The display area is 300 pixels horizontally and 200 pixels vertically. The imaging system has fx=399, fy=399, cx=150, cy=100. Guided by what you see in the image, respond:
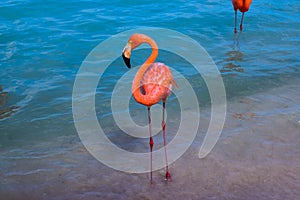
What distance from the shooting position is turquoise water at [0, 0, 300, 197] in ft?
18.7

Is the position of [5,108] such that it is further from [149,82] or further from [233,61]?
[233,61]

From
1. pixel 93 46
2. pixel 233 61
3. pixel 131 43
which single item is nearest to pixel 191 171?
pixel 131 43

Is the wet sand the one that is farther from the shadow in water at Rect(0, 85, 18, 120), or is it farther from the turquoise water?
the shadow in water at Rect(0, 85, 18, 120)

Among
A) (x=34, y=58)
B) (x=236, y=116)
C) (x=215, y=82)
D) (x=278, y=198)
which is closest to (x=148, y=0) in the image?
(x=34, y=58)

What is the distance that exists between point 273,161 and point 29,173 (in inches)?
103

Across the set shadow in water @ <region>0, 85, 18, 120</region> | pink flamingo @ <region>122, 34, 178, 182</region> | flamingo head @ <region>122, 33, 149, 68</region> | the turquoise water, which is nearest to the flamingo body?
pink flamingo @ <region>122, 34, 178, 182</region>

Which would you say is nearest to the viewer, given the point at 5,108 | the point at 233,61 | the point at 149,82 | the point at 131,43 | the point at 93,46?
the point at 149,82

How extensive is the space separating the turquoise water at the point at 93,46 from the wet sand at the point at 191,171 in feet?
0.93

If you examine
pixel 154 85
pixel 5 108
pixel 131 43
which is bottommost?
pixel 5 108

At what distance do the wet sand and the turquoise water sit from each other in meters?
0.28

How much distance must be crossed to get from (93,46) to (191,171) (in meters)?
5.04

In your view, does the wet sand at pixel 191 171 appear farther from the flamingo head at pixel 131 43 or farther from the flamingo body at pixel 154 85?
the flamingo head at pixel 131 43

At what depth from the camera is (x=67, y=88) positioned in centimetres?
658

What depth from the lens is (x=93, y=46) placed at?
857 centimetres
